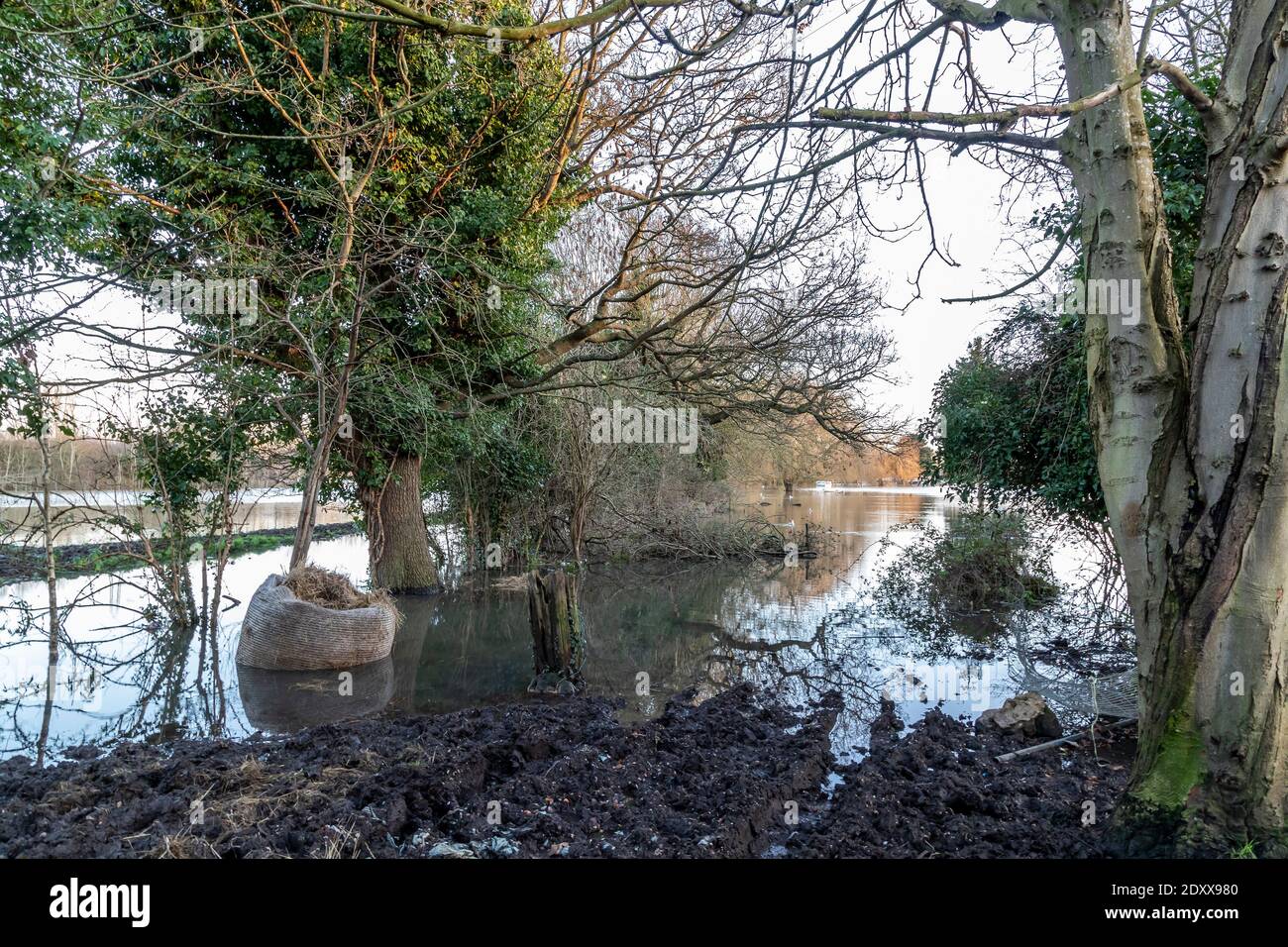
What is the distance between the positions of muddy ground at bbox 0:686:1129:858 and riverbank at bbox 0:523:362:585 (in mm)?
4715

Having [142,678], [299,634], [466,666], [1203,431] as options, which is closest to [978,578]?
[466,666]

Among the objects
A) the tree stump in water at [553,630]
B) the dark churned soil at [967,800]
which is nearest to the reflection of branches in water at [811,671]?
the dark churned soil at [967,800]

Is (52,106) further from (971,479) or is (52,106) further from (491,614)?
(971,479)

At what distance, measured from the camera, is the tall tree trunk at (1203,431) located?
8.72 feet

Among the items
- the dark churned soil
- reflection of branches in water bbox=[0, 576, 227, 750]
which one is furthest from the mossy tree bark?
reflection of branches in water bbox=[0, 576, 227, 750]

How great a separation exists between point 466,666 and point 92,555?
8.01 m

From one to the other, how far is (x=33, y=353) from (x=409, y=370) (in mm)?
3773

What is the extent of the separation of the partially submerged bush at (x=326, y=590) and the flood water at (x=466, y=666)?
0.72 meters

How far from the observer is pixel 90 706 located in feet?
19.5

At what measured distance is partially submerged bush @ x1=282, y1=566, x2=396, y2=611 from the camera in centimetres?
741
